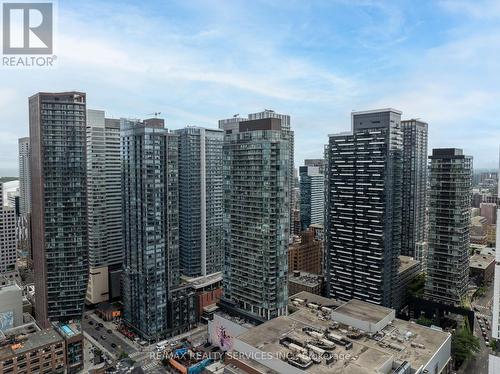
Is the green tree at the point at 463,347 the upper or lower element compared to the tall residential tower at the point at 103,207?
lower

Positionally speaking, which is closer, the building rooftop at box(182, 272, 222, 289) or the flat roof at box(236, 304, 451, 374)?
the flat roof at box(236, 304, 451, 374)

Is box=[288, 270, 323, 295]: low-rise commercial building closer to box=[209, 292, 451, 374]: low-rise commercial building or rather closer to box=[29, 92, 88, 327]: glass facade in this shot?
box=[209, 292, 451, 374]: low-rise commercial building

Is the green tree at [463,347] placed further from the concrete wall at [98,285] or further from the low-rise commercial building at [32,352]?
the concrete wall at [98,285]

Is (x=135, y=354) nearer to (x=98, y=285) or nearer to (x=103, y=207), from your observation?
(x=98, y=285)

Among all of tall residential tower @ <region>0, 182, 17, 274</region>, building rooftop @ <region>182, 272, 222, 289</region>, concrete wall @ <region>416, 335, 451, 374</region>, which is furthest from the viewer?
tall residential tower @ <region>0, 182, 17, 274</region>

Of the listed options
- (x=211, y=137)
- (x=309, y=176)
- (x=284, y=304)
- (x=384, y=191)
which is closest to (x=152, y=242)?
(x=284, y=304)

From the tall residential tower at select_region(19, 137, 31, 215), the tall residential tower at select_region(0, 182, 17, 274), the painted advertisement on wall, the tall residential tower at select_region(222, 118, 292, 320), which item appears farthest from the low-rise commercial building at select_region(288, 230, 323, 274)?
the tall residential tower at select_region(19, 137, 31, 215)

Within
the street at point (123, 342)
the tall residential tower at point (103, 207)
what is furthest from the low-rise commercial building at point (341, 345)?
the tall residential tower at point (103, 207)
